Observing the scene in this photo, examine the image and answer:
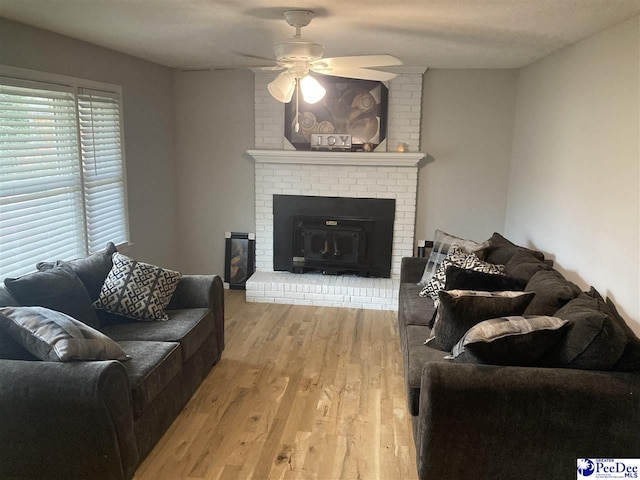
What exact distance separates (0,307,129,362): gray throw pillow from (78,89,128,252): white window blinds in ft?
5.40

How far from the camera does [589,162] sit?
3.18 meters

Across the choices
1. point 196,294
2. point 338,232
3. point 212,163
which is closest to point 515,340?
point 196,294

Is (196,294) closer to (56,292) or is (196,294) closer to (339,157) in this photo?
(56,292)

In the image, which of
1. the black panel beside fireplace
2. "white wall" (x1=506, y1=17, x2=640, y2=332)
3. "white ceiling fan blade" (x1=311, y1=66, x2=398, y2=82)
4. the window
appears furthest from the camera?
the black panel beside fireplace

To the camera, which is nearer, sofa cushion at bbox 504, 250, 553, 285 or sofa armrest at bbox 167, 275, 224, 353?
sofa cushion at bbox 504, 250, 553, 285

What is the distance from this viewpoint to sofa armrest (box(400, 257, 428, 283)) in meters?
4.36

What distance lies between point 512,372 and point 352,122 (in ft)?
11.4

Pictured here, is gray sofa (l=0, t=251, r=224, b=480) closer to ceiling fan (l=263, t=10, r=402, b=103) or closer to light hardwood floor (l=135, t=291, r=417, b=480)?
light hardwood floor (l=135, t=291, r=417, b=480)

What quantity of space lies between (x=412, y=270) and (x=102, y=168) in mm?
2700

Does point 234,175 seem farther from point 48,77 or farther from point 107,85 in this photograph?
point 48,77

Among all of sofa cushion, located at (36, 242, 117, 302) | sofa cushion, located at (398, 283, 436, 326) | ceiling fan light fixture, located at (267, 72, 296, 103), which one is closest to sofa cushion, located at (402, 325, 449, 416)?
sofa cushion, located at (398, 283, 436, 326)

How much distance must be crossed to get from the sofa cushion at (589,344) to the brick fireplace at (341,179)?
9.23 ft

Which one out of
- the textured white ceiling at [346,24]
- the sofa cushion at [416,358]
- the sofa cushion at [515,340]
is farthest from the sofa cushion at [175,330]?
the textured white ceiling at [346,24]

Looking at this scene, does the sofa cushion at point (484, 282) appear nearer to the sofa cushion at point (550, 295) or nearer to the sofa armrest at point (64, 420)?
the sofa cushion at point (550, 295)
